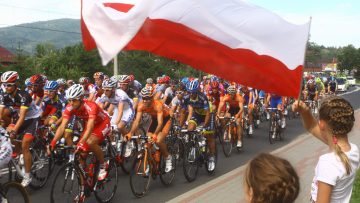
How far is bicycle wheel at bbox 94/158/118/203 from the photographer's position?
742 centimetres

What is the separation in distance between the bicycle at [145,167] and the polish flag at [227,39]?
12.3 ft

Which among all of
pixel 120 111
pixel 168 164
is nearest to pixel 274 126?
pixel 120 111

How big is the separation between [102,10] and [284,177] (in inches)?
94.2

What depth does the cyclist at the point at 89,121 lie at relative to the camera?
6949mm

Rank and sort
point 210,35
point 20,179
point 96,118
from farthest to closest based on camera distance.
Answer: point 20,179 < point 96,118 < point 210,35

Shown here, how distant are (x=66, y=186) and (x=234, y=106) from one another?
6.73 m

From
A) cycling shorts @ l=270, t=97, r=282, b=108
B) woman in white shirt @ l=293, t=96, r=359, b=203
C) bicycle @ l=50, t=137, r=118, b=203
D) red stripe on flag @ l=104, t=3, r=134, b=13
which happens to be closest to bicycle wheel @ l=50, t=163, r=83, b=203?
bicycle @ l=50, t=137, r=118, b=203

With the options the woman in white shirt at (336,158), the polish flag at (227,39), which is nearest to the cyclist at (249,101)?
the polish flag at (227,39)

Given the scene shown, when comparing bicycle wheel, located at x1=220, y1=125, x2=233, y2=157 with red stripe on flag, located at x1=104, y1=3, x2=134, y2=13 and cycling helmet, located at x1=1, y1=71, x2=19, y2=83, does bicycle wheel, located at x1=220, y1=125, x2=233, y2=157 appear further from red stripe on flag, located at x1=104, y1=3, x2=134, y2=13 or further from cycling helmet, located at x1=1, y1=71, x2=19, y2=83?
red stripe on flag, located at x1=104, y1=3, x2=134, y2=13

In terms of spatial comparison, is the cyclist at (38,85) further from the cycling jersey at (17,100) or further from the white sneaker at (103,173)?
the white sneaker at (103,173)

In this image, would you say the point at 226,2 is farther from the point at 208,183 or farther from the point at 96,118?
the point at 208,183

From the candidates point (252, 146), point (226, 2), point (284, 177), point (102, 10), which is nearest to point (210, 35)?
point (226, 2)

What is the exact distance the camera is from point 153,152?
8.38 metres

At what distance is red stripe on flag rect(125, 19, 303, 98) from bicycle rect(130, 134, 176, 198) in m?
3.71
